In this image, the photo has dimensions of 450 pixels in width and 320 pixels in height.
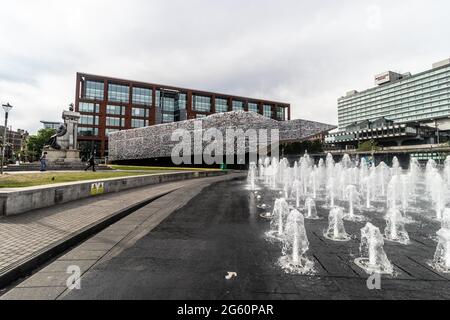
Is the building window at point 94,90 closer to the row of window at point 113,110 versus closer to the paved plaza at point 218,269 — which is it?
the row of window at point 113,110

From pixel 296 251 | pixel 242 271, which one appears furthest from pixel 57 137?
pixel 296 251

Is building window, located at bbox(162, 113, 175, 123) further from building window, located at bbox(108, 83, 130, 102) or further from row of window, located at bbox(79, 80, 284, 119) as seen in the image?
building window, located at bbox(108, 83, 130, 102)

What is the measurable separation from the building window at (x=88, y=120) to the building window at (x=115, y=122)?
3.30 meters

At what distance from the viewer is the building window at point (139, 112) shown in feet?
260

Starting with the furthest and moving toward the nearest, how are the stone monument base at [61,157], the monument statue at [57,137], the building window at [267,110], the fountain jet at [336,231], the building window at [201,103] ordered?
the building window at [267,110] < the building window at [201,103] < the monument statue at [57,137] < the stone monument base at [61,157] < the fountain jet at [336,231]

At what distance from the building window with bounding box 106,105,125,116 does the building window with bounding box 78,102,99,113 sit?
3034 millimetres

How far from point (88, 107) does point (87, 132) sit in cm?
756

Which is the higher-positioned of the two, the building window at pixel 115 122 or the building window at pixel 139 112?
the building window at pixel 139 112

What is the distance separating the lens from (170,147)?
147 ft

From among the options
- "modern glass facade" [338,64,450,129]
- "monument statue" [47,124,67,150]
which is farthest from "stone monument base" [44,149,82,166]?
"modern glass facade" [338,64,450,129]

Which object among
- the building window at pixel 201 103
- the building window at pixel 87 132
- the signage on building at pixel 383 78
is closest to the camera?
the building window at pixel 87 132

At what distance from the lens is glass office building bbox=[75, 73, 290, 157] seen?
72.8 metres

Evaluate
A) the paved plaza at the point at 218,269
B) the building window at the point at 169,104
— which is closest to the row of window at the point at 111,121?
the building window at the point at 169,104

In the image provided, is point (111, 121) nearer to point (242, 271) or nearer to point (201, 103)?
point (201, 103)
